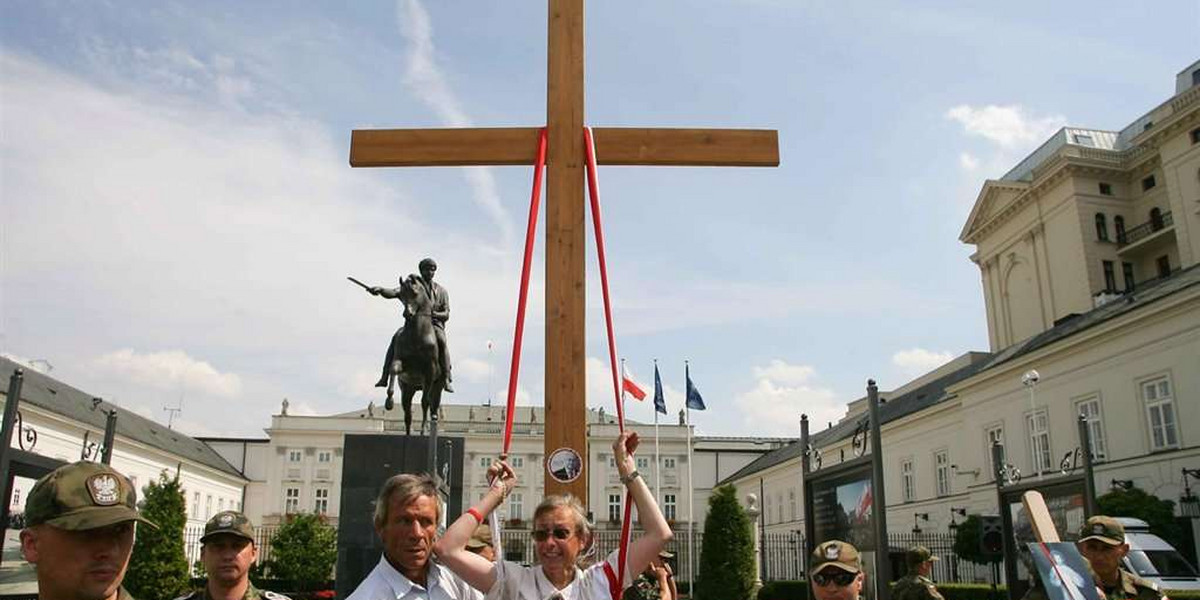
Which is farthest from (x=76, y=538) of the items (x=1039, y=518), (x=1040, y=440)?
(x=1040, y=440)

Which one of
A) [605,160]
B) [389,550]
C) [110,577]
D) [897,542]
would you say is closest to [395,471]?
[605,160]

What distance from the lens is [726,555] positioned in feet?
77.5

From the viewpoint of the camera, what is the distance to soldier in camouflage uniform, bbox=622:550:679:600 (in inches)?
208

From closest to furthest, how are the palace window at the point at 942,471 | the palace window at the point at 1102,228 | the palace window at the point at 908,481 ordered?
the palace window at the point at 942,471
the palace window at the point at 908,481
the palace window at the point at 1102,228

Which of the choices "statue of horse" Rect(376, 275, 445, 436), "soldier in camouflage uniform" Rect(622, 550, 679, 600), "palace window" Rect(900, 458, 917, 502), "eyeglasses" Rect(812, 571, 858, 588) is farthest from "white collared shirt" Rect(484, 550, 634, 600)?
"palace window" Rect(900, 458, 917, 502)

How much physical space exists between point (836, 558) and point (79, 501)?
8.48 ft

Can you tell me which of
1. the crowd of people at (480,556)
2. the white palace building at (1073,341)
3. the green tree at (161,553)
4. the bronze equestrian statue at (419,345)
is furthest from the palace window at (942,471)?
the crowd of people at (480,556)

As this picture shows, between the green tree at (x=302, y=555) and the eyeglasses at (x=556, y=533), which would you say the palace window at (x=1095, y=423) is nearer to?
the green tree at (x=302, y=555)

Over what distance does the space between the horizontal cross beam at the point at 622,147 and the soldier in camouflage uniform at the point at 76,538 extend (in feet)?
9.53

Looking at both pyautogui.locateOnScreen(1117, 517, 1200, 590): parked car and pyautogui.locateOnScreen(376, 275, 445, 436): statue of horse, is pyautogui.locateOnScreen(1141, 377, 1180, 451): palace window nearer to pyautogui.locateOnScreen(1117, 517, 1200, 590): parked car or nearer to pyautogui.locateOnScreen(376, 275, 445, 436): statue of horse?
pyautogui.locateOnScreen(1117, 517, 1200, 590): parked car

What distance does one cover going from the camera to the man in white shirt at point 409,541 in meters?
2.95

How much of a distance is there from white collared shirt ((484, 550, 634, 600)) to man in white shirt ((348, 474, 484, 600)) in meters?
0.18

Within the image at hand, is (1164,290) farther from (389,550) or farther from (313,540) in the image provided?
(313,540)

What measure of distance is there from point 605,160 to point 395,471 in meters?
5.18
